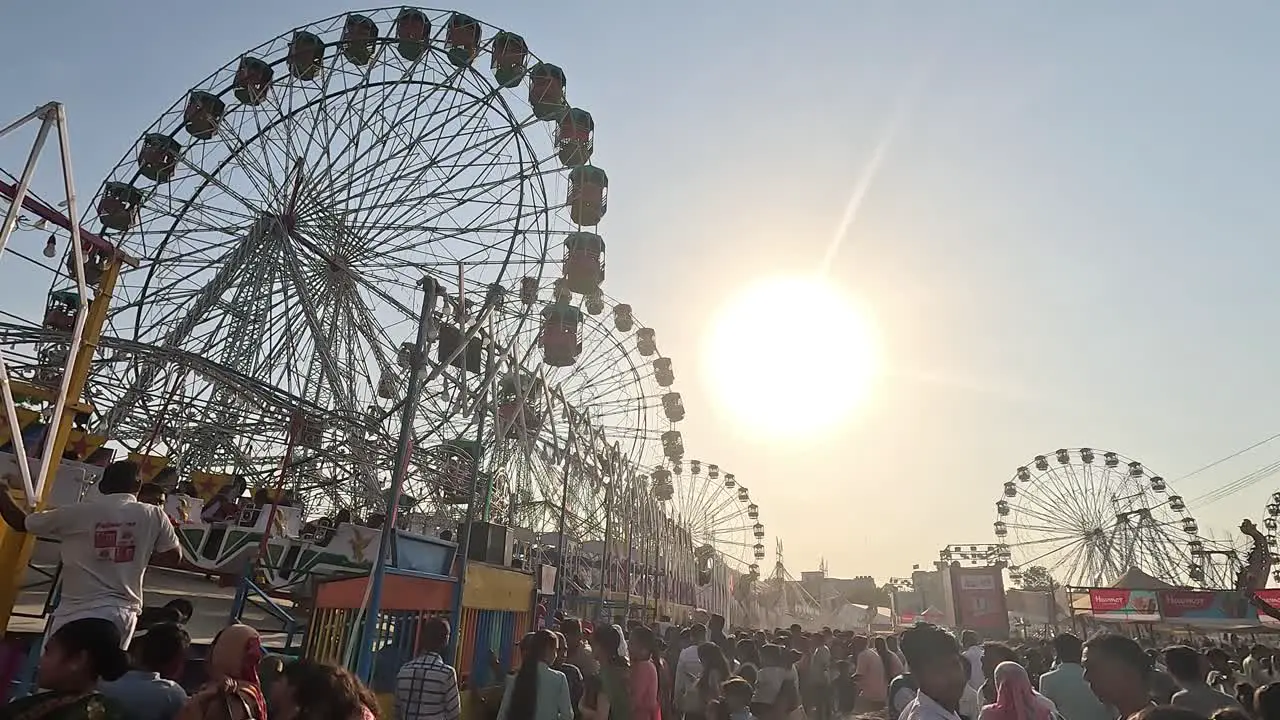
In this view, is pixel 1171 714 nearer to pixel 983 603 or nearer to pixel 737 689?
pixel 737 689

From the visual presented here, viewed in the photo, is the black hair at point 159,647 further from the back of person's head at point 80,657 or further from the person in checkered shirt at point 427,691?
the person in checkered shirt at point 427,691

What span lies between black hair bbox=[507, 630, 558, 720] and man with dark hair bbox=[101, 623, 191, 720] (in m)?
1.93

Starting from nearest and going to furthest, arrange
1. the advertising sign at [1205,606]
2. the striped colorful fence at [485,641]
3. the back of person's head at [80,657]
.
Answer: the back of person's head at [80,657] < the striped colorful fence at [485,641] < the advertising sign at [1205,606]

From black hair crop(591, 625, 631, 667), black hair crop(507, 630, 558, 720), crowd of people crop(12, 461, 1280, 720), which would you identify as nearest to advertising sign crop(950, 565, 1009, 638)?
crowd of people crop(12, 461, 1280, 720)

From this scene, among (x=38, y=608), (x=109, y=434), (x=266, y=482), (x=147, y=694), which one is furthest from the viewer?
(x=266, y=482)

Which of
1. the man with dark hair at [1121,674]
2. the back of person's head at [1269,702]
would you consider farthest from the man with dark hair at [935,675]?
the back of person's head at [1269,702]

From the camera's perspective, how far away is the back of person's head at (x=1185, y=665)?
4.54 m

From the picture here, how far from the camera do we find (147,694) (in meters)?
2.98

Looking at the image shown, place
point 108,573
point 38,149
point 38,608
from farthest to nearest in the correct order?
point 38,608 → point 38,149 → point 108,573

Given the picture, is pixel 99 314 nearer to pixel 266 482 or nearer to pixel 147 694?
pixel 147 694

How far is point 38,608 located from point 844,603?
81.9 meters

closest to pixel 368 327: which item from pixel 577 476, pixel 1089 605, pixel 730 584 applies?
pixel 577 476

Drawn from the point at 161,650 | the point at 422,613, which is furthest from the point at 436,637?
the point at 422,613

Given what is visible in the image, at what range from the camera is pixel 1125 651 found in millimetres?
3629
